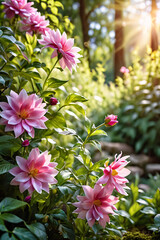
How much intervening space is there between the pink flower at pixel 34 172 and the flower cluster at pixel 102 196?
13cm

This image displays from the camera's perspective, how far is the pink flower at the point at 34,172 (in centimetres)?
87

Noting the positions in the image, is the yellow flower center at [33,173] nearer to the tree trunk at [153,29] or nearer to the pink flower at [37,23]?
the pink flower at [37,23]

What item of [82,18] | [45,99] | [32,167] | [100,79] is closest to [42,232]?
[32,167]

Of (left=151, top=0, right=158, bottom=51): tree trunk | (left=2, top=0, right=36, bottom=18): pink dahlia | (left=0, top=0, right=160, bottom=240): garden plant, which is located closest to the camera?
(left=0, top=0, right=160, bottom=240): garden plant

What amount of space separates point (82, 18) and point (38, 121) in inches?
360

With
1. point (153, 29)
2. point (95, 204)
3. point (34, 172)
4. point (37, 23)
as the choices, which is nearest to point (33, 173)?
point (34, 172)

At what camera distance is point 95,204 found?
3.14 feet

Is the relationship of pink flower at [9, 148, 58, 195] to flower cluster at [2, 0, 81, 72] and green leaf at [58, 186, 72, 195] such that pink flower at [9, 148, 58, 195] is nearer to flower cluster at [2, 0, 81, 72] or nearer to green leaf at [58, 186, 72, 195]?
green leaf at [58, 186, 72, 195]

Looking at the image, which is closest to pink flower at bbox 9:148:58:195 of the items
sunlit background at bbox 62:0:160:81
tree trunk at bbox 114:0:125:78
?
sunlit background at bbox 62:0:160:81

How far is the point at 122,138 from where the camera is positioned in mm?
4238

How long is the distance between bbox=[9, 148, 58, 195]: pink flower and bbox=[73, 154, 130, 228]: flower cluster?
5.2 inches

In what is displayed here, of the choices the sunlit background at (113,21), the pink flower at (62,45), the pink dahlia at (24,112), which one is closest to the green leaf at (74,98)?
the pink flower at (62,45)

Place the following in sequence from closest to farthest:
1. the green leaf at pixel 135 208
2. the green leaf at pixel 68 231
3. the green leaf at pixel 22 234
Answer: the green leaf at pixel 22 234 → the green leaf at pixel 68 231 → the green leaf at pixel 135 208

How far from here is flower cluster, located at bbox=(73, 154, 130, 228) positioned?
929mm
